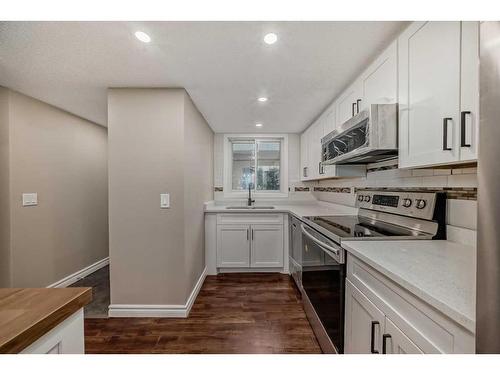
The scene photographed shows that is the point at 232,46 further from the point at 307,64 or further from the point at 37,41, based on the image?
the point at 37,41

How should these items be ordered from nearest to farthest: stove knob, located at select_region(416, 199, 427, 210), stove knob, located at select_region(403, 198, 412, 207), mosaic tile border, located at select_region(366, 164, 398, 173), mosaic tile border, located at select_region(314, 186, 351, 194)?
stove knob, located at select_region(416, 199, 427, 210)
stove knob, located at select_region(403, 198, 412, 207)
mosaic tile border, located at select_region(366, 164, 398, 173)
mosaic tile border, located at select_region(314, 186, 351, 194)

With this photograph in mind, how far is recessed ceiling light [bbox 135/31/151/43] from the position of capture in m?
1.36

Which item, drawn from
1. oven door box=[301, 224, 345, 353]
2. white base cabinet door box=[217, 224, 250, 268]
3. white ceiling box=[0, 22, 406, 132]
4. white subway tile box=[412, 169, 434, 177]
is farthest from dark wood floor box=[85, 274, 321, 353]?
white ceiling box=[0, 22, 406, 132]

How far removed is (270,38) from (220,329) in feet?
7.37

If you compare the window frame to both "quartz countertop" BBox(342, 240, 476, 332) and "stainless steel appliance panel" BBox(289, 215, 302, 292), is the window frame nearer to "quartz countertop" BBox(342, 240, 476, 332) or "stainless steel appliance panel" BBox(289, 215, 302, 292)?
"stainless steel appliance panel" BBox(289, 215, 302, 292)

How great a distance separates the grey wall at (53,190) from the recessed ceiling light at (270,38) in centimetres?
250

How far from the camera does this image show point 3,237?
2129 millimetres

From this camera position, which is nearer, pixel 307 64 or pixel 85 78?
pixel 307 64

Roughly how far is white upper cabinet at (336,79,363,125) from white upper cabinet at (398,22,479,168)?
495 millimetres

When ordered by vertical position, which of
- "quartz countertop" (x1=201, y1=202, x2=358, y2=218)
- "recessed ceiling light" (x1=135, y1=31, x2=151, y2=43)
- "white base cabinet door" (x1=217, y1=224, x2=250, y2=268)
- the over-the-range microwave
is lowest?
"white base cabinet door" (x1=217, y1=224, x2=250, y2=268)

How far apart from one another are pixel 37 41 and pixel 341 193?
3108mm

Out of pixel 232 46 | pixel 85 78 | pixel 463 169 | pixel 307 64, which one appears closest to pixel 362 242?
pixel 463 169

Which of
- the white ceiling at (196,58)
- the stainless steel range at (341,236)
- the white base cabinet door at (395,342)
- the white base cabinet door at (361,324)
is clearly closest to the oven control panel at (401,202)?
the stainless steel range at (341,236)
